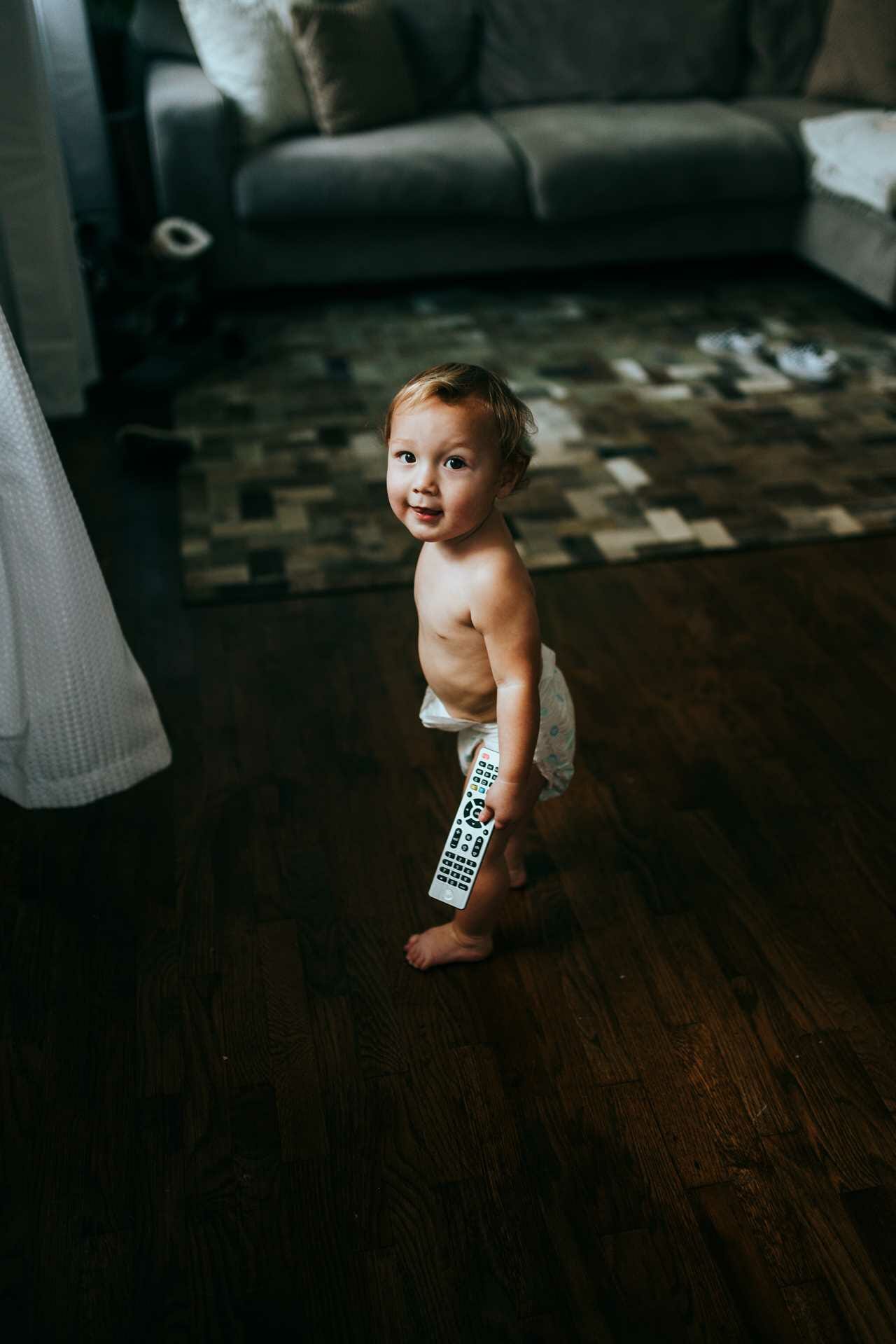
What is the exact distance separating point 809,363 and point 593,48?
58.5 inches

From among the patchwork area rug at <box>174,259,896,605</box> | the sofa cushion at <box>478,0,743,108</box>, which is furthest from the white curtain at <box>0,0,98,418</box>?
the sofa cushion at <box>478,0,743,108</box>

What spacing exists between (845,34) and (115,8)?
92.7 inches

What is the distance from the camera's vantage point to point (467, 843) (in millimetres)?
1271

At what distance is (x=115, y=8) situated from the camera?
3.41 meters

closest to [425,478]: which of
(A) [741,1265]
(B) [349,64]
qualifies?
(A) [741,1265]

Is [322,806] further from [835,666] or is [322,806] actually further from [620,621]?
[835,666]

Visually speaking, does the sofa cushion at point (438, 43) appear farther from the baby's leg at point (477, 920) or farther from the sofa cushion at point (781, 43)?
the baby's leg at point (477, 920)

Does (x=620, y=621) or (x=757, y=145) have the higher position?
(x=757, y=145)

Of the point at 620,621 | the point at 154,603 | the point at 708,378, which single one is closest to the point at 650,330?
the point at 708,378

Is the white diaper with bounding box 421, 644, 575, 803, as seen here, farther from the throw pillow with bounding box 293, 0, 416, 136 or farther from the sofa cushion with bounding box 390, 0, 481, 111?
the sofa cushion with bounding box 390, 0, 481, 111

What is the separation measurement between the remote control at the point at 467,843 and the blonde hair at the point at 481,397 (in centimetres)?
34

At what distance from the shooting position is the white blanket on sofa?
10.2ft

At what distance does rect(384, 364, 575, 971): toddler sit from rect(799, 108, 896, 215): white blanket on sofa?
2407mm

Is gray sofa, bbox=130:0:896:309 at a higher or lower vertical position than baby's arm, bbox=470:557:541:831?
lower
